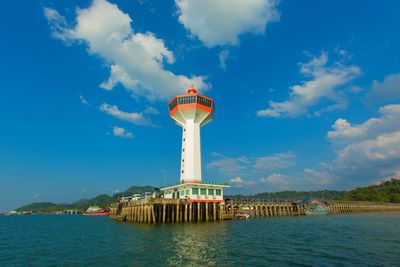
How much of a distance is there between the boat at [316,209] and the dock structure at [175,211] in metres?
45.0

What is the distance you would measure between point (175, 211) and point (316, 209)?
60.5 meters

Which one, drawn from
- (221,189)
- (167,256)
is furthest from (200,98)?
(167,256)

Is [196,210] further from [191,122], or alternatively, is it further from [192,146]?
[191,122]

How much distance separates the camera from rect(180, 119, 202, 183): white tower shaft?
64250 mm

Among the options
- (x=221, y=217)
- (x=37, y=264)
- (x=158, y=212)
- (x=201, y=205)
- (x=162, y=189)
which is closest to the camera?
(x=37, y=264)

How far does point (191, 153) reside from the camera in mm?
65812

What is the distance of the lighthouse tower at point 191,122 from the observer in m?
65.0

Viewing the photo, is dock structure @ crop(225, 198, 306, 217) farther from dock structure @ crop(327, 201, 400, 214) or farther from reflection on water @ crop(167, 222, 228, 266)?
reflection on water @ crop(167, 222, 228, 266)

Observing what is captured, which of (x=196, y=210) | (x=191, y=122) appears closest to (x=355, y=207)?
(x=191, y=122)

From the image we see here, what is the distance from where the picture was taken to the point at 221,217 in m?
62.2

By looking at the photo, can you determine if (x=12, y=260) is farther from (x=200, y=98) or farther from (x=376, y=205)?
(x=376, y=205)

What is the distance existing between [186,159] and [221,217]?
15033 millimetres

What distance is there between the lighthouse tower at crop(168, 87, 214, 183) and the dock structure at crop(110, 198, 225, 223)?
7.04 metres

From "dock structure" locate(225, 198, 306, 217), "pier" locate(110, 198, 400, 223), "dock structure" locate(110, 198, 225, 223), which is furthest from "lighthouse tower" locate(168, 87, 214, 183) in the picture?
"dock structure" locate(225, 198, 306, 217)
